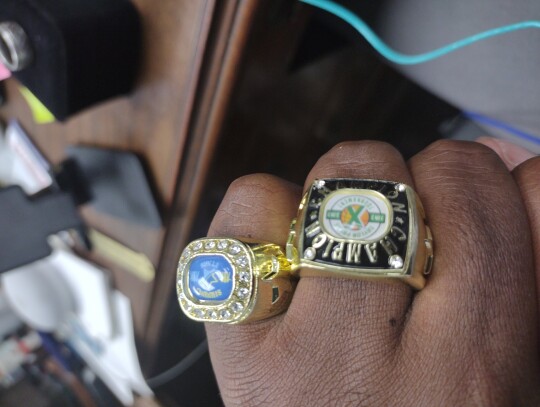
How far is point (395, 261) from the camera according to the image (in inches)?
13.9

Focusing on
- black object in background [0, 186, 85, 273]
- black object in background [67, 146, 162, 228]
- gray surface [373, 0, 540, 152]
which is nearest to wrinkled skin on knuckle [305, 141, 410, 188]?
gray surface [373, 0, 540, 152]

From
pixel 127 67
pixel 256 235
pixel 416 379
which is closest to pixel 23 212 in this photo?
pixel 127 67

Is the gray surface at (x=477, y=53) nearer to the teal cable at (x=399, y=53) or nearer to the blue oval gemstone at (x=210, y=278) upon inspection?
the teal cable at (x=399, y=53)

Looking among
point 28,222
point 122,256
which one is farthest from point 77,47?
point 122,256

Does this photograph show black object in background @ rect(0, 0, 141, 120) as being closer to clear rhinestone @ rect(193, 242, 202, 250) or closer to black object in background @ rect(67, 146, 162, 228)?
black object in background @ rect(67, 146, 162, 228)

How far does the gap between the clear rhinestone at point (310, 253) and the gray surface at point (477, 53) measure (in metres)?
0.32

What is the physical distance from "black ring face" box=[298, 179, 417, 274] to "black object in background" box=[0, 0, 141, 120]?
0.32 metres

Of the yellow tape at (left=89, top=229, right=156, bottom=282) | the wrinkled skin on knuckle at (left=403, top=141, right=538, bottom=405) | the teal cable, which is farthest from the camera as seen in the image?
the yellow tape at (left=89, top=229, right=156, bottom=282)

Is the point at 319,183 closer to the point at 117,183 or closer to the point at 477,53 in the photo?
the point at 477,53

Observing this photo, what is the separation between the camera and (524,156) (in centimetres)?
50

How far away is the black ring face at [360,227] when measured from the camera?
1.17ft

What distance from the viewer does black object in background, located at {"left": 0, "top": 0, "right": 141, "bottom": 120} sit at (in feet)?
1.80

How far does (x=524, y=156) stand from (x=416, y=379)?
10.0 inches

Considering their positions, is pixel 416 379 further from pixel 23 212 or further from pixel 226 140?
pixel 23 212
